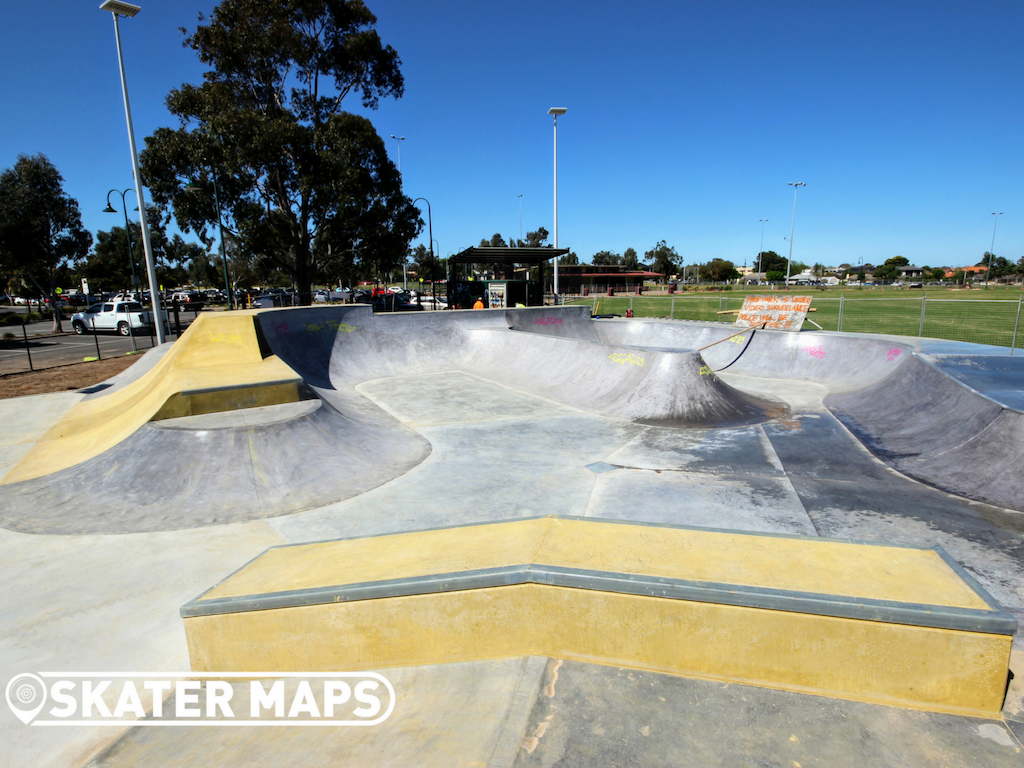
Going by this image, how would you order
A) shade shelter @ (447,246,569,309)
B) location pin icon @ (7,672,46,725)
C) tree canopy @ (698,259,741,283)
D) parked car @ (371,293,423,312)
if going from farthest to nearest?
1. tree canopy @ (698,259,741,283)
2. parked car @ (371,293,423,312)
3. shade shelter @ (447,246,569,309)
4. location pin icon @ (7,672,46,725)

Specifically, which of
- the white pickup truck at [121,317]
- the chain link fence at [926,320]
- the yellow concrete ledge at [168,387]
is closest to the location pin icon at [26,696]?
the yellow concrete ledge at [168,387]

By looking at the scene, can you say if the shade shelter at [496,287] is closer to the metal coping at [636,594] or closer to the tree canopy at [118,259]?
the metal coping at [636,594]

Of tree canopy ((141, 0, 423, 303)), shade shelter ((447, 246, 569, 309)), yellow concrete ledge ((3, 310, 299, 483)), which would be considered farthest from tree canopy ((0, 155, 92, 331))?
yellow concrete ledge ((3, 310, 299, 483))

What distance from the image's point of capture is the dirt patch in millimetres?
12898

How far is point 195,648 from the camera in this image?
3.25m

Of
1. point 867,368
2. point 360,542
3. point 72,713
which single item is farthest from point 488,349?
point 72,713


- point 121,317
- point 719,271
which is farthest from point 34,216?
point 719,271

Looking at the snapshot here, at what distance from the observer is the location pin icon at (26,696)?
310 centimetres

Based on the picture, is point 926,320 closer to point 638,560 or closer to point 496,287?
point 496,287

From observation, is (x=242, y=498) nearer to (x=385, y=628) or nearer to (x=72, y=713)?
(x=72, y=713)

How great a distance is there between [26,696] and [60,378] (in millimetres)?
15186

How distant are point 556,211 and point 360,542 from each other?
25078 millimetres

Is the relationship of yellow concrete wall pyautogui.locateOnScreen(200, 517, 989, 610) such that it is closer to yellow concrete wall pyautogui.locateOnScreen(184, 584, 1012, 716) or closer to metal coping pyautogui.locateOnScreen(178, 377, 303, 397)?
yellow concrete wall pyautogui.locateOnScreen(184, 584, 1012, 716)

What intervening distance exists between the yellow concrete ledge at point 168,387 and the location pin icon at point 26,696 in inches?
165
